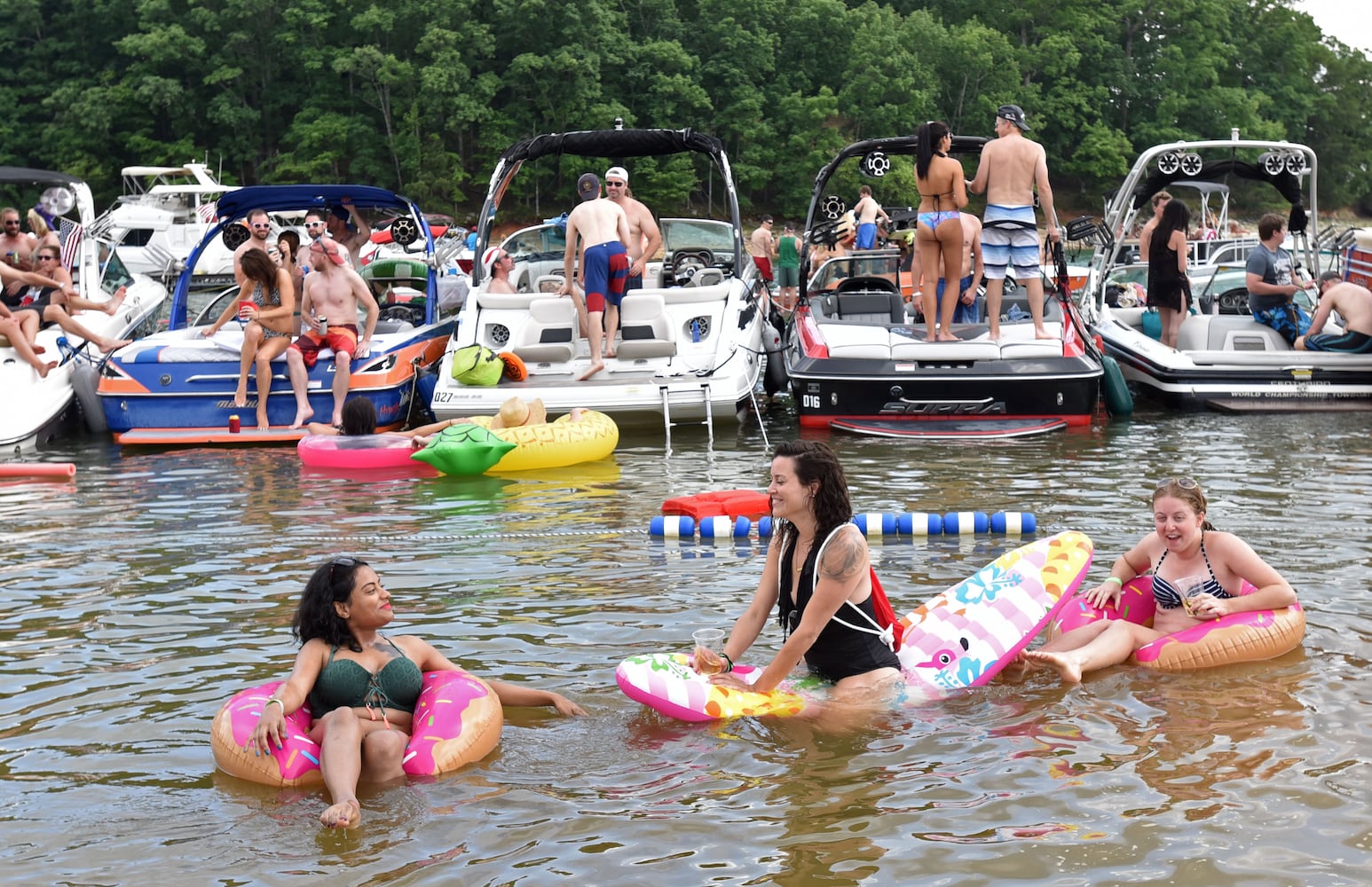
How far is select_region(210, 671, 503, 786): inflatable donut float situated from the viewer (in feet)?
16.2

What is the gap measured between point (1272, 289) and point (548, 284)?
688 centimetres

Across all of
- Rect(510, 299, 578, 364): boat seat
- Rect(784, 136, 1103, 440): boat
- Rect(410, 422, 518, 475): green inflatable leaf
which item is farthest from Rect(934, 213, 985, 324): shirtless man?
Rect(410, 422, 518, 475): green inflatable leaf

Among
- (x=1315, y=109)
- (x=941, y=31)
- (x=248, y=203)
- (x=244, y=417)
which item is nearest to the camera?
(x=244, y=417)

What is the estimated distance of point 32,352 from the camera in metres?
13.4

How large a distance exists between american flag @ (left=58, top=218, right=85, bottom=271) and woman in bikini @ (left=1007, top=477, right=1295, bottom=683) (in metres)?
12.2

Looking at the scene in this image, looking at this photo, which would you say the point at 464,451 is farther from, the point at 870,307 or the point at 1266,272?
the point at 1266,272

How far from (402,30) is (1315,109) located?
44415 millimetres

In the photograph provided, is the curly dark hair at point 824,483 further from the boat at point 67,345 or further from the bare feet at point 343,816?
the boat at point 67,345

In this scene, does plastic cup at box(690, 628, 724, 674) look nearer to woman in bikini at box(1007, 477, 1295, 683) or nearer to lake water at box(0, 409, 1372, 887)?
lake water at box(0, 409, 1372, 887)

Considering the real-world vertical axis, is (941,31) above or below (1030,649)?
above

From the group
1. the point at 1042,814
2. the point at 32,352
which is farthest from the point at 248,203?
the point at 1042,814

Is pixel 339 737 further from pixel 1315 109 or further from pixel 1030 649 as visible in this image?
pixel 1315 109

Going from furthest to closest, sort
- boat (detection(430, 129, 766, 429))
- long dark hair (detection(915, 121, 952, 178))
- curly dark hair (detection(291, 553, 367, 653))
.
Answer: boat (detection(430, 129, 766, 429)), long dark hair (detection(915, 121, 952, 178)), curly dark hair (detection(291, 553, 367, 653))

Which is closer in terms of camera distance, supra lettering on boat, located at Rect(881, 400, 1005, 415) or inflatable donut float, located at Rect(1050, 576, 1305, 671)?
inflatable donut float, located at Rect(1050, 576, 1305, 671)
